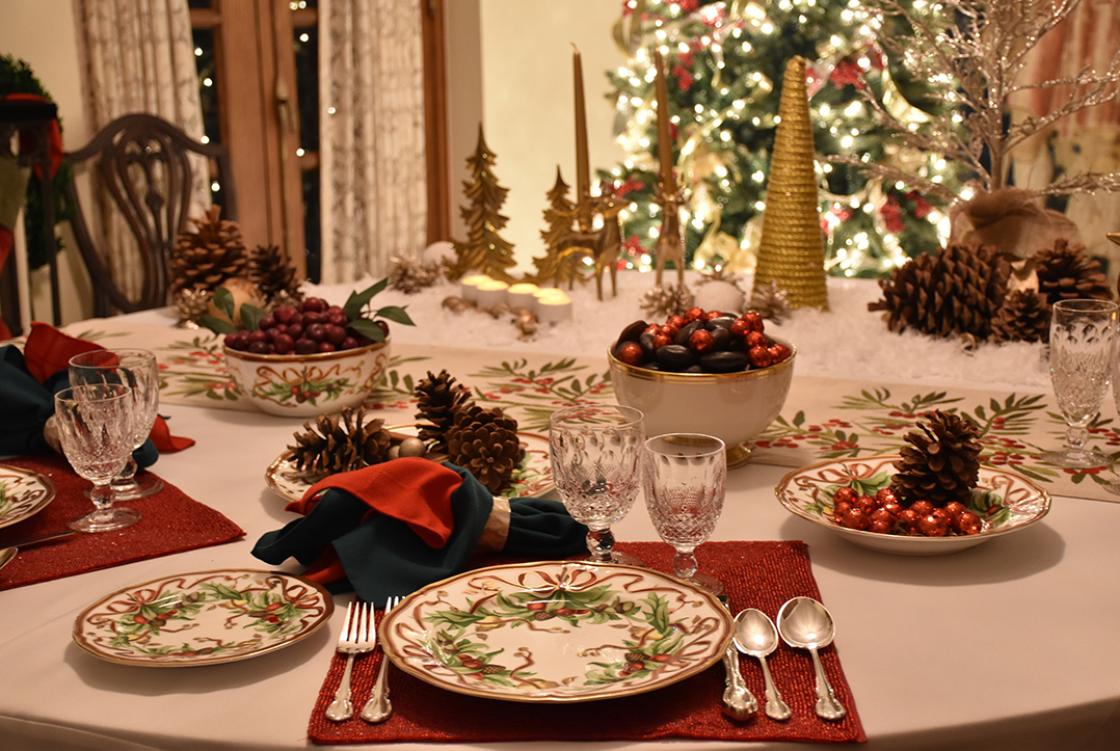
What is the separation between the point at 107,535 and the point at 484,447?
1.22ft

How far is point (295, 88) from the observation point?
4.27m

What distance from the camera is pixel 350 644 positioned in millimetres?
860

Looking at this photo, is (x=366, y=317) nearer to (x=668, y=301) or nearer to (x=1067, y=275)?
(x=668, y=301)

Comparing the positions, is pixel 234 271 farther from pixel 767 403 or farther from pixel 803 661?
pixel 803 661

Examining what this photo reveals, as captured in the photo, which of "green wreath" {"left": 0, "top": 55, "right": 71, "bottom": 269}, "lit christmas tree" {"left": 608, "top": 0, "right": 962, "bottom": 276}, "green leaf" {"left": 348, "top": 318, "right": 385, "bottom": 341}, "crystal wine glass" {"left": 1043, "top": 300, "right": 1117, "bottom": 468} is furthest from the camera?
"lit christmas tree" {"left": 608, "top": 0, "right": 962, "bottom": 276}

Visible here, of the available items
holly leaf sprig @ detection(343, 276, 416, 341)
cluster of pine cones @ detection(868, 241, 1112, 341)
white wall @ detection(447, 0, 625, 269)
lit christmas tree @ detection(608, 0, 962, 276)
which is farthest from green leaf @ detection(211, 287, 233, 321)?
white wall @ detection(447, 0, 625, 269)

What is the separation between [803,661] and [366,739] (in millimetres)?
A: 317

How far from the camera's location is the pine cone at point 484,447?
1182mm

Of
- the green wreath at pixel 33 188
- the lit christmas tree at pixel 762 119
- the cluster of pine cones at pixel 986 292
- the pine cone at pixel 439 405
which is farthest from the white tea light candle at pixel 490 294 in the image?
the lit christmas tree at pixel 762 119

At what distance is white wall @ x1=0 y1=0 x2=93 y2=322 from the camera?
3.23 meters

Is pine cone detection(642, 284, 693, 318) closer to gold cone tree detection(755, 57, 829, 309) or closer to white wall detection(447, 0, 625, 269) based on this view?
gold cone tree detection(755, 57, 829, 309)

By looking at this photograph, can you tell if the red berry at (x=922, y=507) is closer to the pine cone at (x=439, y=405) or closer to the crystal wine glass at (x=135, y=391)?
the pine cone at (x=439, y=405)

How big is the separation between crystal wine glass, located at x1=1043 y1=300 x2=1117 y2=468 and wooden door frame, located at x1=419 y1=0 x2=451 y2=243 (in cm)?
402

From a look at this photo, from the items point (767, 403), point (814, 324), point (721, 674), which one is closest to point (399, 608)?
point (721, 674)
